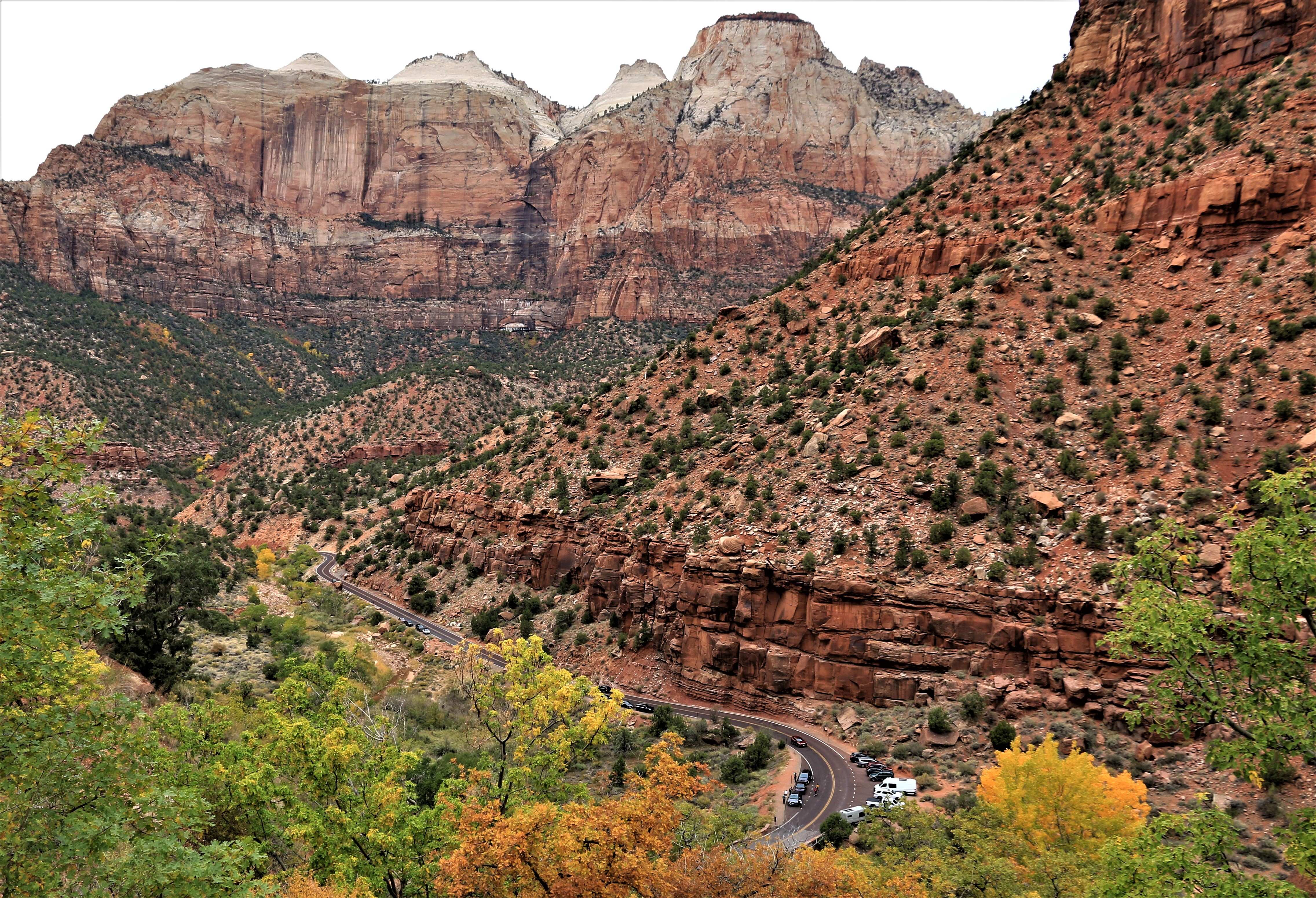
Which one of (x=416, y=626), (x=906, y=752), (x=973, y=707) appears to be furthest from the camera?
(x=416, y=626)

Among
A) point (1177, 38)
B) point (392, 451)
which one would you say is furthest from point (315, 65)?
point (1177, 38)

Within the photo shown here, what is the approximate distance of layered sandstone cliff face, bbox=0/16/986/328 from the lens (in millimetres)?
135500

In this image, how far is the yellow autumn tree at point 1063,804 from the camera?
19344 millimetres

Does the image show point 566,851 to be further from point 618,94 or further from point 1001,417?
point 618,94

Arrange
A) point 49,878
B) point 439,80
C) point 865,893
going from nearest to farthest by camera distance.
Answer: point 49,878 → point 865,893 → point 439,80

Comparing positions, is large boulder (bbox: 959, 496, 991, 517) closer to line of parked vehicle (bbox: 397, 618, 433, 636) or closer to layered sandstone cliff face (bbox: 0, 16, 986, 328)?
line of parked vehicle (bbox: 397, 618, 433, 636)

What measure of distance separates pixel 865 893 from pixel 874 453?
80.4 feet

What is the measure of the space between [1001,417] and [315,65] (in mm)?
200028

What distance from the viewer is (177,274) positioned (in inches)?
5315

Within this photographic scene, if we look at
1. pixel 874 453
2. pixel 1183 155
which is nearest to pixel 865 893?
pixel 874 453

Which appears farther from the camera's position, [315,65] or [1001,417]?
[315,65]

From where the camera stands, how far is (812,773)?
26531mm

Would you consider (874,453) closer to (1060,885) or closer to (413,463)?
(1060,885)

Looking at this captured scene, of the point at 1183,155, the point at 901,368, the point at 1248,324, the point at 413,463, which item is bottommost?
the point at 413,463
